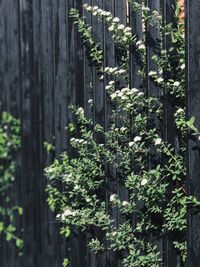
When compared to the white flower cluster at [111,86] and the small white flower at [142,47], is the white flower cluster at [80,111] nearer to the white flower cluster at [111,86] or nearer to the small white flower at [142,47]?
the white flower cluster at [111,86]

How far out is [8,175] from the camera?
544 centimetres

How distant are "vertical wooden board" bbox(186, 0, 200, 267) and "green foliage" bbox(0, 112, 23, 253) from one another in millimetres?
2482

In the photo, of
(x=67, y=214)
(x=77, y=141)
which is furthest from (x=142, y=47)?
(x=67, y=214)

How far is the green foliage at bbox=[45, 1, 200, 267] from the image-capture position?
3334mm

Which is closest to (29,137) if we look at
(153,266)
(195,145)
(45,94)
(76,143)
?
(45,94)

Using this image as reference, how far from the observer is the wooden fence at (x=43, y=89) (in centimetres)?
402

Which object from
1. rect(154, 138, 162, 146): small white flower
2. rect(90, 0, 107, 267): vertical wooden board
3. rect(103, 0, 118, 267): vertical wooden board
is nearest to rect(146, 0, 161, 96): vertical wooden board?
rect(154, 138, 162, 146): small white flower

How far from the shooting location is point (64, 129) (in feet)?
14.6

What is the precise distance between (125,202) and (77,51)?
0.99 metres

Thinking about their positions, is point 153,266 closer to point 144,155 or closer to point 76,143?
point 144,155

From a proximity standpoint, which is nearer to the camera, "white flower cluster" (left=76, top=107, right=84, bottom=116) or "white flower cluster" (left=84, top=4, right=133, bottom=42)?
"white flower cluster" (left=84, top=4, right=133, bottom=42)

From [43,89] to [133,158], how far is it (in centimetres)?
127

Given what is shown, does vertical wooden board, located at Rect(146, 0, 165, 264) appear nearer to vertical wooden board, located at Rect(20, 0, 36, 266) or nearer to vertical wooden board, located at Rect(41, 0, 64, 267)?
vertical wooden board, located at Rect(41, 0, 64, 267)

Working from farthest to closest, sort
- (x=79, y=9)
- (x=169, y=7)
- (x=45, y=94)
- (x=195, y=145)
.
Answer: (x=45, y=94) < (x=79, y=9) < (x=169, y=7) < (x=195, y=145)
